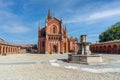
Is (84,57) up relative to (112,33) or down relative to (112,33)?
down

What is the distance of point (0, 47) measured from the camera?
4762 cm

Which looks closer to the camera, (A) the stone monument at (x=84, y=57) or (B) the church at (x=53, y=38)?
(A) the stone monument at (x=84, y=57)

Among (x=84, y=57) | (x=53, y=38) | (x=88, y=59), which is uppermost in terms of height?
(x=53, y=38)

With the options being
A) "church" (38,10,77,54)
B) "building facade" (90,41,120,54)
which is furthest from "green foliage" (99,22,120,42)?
"church" (38,10,77,54)

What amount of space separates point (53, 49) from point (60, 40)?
4.43m

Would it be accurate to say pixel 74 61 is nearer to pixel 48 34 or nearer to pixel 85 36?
pixel 85 36

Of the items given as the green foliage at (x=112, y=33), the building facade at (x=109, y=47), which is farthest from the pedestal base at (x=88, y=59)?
the green foliage at (x=112, y=33)

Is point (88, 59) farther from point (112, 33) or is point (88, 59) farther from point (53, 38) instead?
point (112, 33)

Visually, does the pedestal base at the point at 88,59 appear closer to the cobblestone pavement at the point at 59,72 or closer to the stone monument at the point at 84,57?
the stone monument at the point at 84,57

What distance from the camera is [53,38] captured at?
6241cm

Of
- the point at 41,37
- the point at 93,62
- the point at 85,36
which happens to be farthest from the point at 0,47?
the point at 93,62

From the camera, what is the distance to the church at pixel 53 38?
61.8m

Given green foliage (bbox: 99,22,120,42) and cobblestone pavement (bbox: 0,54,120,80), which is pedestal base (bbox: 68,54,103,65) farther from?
green foliage (bbox: 99,22,120,42)

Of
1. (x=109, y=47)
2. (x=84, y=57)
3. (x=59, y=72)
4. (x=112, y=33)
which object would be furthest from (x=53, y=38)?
(x=59, y=72)
